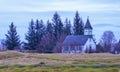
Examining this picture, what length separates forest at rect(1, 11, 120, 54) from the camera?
10124cm

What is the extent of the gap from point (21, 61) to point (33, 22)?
73.7 meters

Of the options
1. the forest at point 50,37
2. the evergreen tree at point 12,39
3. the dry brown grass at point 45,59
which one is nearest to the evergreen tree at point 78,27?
the forest at point 50,37

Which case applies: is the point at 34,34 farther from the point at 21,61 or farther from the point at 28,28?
the point at 21,61

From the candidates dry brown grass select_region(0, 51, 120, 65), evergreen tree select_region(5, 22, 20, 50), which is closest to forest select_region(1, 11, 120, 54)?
evergreen tree select_region(5, 22, 20, 50)

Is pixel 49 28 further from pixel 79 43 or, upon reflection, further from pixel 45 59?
pixel 45 59

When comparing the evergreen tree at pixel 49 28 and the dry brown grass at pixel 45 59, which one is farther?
the evergreen tree at pixel 49 28

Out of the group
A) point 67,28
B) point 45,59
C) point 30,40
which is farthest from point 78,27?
point 45,59

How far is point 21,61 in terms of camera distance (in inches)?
1660

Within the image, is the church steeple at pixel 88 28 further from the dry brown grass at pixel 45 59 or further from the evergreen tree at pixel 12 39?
the dry brown grass at pixel 45 59

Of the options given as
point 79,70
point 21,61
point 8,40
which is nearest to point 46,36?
point 8,40

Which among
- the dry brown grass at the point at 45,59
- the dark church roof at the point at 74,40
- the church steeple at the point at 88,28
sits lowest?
the dry brown grass at the point at 45,59

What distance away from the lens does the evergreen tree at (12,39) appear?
334 feet

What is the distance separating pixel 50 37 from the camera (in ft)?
355

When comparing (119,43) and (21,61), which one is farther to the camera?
(119,43)
